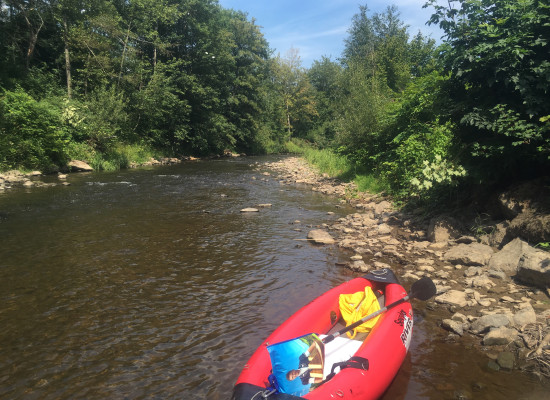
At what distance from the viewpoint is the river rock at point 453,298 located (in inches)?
184

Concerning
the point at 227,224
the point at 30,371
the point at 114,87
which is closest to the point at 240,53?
the point at 114,87

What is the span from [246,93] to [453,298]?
32098mm

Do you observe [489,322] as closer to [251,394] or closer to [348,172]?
[251,394]

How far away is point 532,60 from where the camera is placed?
18.0ft

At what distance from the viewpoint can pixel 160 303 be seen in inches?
198

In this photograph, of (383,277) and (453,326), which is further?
(383,277)

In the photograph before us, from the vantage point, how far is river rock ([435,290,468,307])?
4.68 meters

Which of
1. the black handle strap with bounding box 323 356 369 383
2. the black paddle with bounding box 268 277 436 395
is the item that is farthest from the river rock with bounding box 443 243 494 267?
the black paddle with bounding box 268 277 436 395

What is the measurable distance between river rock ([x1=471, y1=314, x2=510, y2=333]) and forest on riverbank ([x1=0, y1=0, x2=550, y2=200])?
113 inches

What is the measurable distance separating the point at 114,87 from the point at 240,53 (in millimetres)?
15427

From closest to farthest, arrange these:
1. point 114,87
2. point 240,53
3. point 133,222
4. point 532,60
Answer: point 532,60 → point 133,222 → point 114,87 → point 240,53

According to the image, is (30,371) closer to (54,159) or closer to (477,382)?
(477,382)

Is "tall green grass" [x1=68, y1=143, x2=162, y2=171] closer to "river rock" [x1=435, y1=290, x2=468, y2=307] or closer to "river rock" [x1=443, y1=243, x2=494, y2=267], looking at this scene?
"river rock" [x1=443, y1=243, x2=494, y2=267]

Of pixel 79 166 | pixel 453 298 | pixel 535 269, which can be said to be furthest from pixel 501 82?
pixel 79 166
